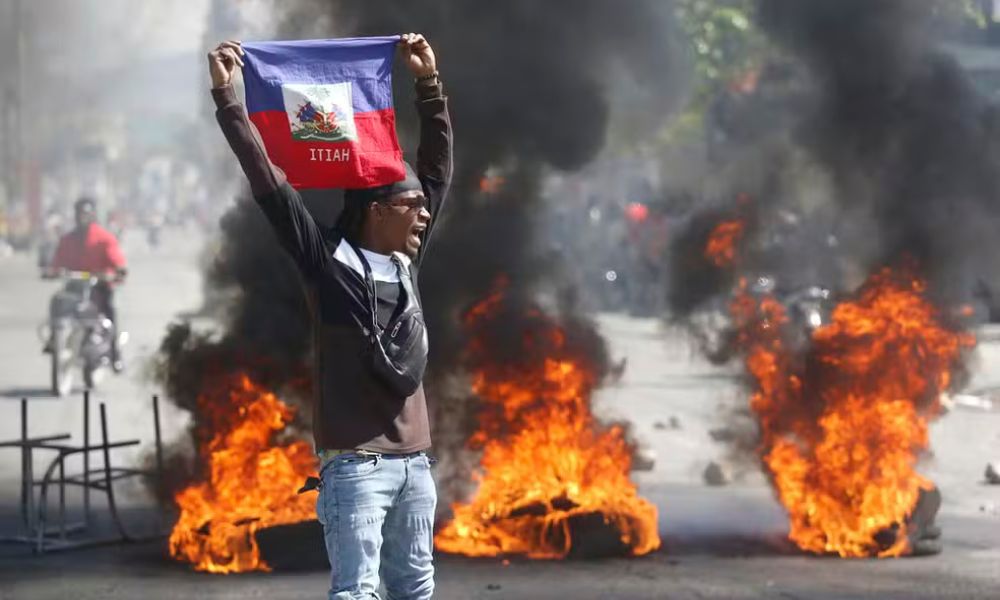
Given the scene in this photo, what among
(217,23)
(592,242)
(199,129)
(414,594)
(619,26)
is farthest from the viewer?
(199,129)

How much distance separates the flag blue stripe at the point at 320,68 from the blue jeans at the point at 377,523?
1050 mm

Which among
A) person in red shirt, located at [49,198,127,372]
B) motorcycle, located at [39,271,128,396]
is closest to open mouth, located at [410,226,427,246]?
motorcycle, located at [39,271,128,396]

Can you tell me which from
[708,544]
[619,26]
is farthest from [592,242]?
[708,544]

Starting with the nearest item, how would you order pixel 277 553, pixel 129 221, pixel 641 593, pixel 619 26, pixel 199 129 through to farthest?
pixel 641 593 < pixel 277 553 < pixel 619 26 < pixel 199 129 < pixel 129 221

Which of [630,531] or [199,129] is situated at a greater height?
[199,129]

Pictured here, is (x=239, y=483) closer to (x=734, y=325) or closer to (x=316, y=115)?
(x=734, y=325)

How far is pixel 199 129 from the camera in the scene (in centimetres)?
7238

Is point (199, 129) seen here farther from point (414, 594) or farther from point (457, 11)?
point (414, 594)

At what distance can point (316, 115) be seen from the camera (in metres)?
4.73

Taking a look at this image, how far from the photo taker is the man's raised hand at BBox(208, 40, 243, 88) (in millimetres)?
4410

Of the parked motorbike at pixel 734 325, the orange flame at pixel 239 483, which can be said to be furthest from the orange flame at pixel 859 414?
the orange flame at pixel 239 483

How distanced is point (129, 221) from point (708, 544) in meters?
98.1

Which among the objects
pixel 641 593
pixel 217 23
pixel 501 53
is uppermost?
pixel 217 23

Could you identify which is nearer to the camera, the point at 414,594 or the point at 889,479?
the point at 414,594
